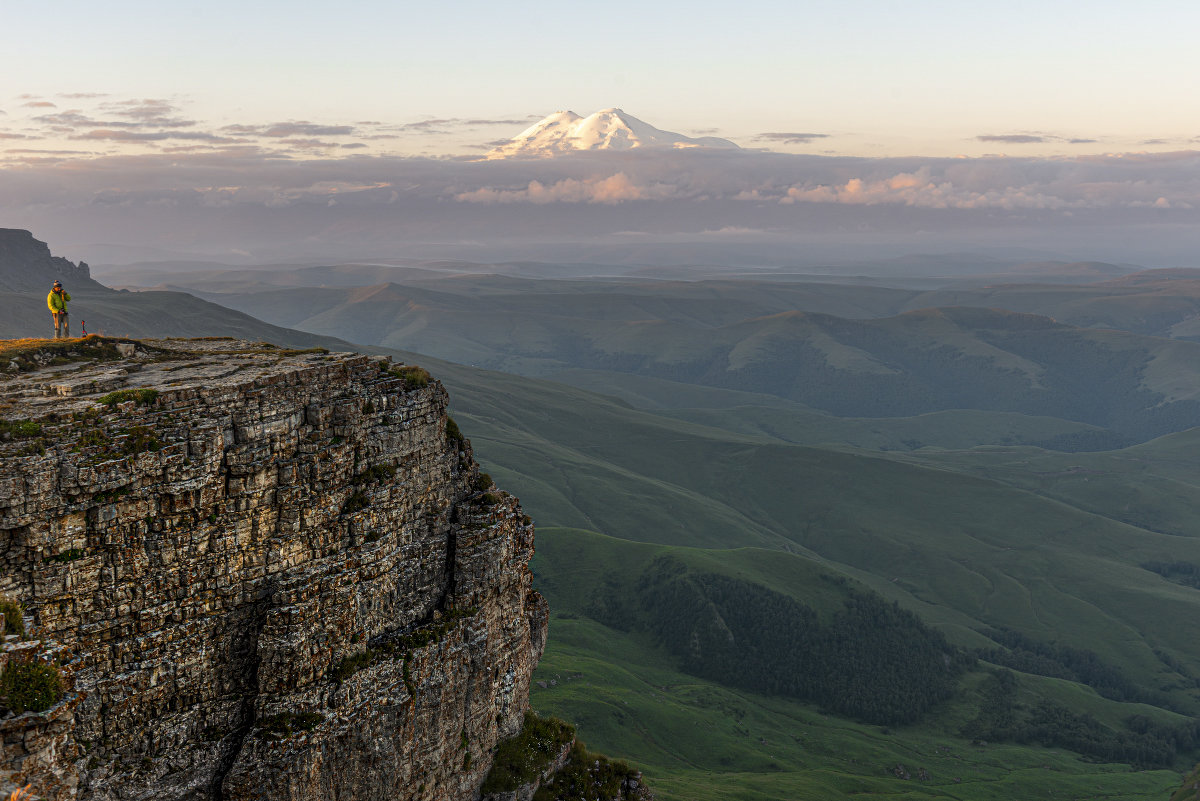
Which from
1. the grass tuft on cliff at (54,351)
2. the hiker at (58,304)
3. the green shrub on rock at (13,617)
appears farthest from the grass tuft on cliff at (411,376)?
the hiker at (58,304)

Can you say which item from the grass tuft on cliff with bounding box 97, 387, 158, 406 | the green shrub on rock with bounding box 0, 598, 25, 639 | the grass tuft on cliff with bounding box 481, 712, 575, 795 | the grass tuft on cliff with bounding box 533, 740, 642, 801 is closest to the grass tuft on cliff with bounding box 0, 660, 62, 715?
the green shrub on rock with bounding box 0, 598, 25, 639

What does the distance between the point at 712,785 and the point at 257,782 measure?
5693 inches

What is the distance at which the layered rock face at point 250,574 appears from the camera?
3322 centimetres

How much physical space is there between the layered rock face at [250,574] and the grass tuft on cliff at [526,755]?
64.2 inches

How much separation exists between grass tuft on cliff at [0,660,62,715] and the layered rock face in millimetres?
552

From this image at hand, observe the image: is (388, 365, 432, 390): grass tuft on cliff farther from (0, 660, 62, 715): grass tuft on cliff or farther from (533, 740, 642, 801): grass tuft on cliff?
(533, 740, 642, 801): grass tuft on cliff

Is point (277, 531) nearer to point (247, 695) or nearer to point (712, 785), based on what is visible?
point (247, 695)

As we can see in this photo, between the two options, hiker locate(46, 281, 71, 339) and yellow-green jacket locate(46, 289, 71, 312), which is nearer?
hiker locate(46, 281, 71, 339)

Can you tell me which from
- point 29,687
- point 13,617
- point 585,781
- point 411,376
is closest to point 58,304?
point 411,376

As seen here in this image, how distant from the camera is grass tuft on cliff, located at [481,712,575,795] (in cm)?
5325

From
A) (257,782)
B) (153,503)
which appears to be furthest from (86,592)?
(257,782)

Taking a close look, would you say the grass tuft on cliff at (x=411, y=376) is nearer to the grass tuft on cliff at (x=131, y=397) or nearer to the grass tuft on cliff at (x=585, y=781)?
the grass tuft on cliff at (x=131, y=397)

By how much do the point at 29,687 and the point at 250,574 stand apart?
964 cm

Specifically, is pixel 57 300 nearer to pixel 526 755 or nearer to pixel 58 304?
pixel 58 304
